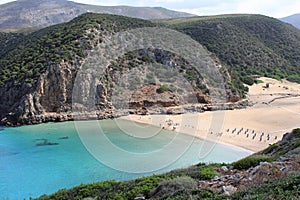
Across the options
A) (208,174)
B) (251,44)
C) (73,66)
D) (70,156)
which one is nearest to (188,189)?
(208,174)

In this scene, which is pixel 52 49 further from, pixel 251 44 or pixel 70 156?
pixel 251 44

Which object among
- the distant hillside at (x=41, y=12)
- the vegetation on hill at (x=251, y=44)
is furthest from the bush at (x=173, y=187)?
the distant hillside at (x=41, y=12)

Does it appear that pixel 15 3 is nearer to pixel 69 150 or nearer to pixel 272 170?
pixel 69 150

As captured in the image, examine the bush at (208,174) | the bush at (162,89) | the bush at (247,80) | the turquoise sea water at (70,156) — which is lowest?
the turquoise sea water at (70,156)

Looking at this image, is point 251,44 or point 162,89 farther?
point 251,44

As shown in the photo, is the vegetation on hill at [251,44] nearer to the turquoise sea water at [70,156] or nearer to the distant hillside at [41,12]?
the turquoise sea water at [70,156]
